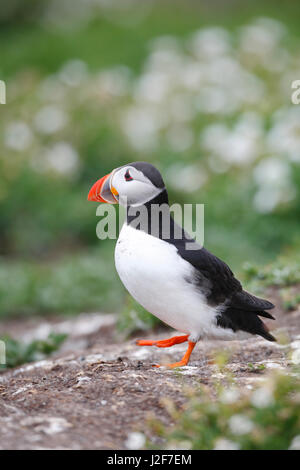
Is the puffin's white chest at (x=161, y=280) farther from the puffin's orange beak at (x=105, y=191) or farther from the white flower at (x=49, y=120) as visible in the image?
the white flower at (x=49, y=120)

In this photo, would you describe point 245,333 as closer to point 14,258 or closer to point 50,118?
point 14,258

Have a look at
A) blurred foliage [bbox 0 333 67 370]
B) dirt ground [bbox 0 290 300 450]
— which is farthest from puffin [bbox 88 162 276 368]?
blurred foliage [bbox 0 333 67 370]

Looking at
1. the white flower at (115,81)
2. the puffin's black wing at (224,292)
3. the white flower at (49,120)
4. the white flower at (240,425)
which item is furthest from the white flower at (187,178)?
the white flower at (240,425)

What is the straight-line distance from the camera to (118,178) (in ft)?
11.8

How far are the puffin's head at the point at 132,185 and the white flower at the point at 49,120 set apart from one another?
666 centimetres

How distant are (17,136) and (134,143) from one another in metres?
1.90

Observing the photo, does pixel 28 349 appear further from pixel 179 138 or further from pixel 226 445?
pixel 179 138

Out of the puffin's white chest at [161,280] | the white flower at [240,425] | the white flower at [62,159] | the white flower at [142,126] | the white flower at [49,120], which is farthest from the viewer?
the white flower at [142,126]

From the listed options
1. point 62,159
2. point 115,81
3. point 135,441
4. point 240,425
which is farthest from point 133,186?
point 115,81

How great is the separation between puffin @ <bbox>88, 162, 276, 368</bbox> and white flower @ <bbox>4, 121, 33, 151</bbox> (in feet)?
20.0

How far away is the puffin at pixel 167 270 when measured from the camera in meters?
3.46

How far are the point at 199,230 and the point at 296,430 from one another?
4.58 meters

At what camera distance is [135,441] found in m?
2.70

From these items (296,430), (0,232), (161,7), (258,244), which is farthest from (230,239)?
(161,7)
